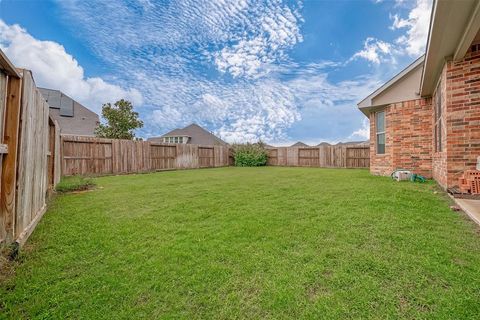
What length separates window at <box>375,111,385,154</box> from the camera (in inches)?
328

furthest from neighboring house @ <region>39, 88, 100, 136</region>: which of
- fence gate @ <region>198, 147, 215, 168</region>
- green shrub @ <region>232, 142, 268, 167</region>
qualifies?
green shrub @ <region>232, 142, 268, 167</region>

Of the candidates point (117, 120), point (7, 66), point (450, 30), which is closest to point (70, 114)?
point (117, 120)

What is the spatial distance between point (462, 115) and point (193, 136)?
87.6ft

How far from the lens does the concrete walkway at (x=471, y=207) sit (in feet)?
9.57

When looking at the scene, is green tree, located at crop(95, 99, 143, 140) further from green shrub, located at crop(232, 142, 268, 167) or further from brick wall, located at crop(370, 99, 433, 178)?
brick wall, located at crop(370, 99, 433, 178)

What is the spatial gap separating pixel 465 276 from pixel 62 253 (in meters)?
3.51

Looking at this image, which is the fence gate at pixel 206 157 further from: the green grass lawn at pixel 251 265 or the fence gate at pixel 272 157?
the green grass lawn at pixel 251 265

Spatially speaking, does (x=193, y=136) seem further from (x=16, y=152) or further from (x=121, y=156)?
(x=16, y=152)

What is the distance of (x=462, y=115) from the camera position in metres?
4.42

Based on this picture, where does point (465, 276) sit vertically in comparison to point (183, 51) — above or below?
below

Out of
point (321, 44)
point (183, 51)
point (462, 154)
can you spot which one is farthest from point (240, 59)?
point (462, 154)

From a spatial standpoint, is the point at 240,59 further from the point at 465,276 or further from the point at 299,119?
the point at 465,276

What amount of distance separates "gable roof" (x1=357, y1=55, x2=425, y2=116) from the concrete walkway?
185 inches

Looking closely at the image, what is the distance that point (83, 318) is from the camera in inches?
53.6
